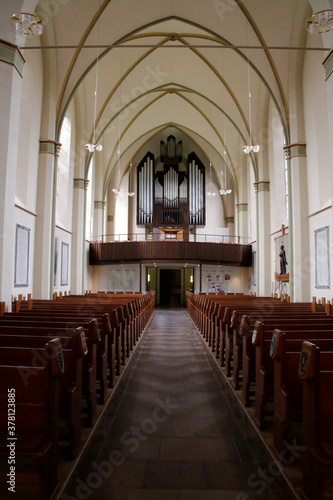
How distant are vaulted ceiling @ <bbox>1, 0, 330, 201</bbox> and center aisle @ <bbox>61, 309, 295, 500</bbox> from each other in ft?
22.1

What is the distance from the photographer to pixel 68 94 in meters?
12.0

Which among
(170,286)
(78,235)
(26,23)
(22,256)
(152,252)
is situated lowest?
(170,286)

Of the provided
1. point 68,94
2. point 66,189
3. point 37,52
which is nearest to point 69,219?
point 66,189

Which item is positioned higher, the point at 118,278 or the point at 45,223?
the point at 45,223

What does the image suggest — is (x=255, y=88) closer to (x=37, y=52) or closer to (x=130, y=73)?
(x=130, y=73)

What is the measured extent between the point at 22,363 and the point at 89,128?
1447 centimetres

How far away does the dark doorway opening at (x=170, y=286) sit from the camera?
2478 cm

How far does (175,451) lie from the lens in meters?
3.13

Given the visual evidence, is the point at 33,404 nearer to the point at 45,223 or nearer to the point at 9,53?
the point at 9,53

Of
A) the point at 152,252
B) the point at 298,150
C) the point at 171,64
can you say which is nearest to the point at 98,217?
the point at 152,252

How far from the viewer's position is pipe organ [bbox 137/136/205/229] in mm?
23375

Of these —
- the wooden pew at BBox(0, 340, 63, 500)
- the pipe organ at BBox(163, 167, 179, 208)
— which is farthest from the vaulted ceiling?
the wooden pew at BBox(0, 340, 63, 500)

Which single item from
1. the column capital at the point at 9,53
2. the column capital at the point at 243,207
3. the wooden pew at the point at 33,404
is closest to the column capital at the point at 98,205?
the column capital at the point at 243,207

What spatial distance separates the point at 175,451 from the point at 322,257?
28.3 feet
